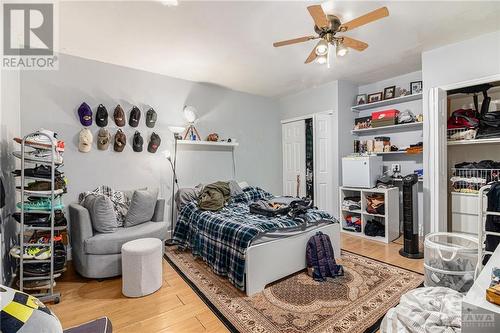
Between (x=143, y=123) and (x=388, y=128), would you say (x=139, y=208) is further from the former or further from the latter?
(x=388, y=128)

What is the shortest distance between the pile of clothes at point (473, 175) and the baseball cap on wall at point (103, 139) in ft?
15.1

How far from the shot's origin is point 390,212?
145 inches

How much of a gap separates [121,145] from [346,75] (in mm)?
3681

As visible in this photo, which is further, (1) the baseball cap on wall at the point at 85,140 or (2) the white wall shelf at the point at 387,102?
(2) the white wall shelf at the point at 387,102

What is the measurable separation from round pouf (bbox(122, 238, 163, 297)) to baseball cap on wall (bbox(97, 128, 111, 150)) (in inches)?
66.0

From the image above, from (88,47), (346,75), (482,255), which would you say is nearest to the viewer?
(482,255)

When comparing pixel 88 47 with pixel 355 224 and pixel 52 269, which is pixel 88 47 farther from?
pixel 355 224

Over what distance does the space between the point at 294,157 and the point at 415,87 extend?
231 cm

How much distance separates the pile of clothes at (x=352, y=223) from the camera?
4040mm

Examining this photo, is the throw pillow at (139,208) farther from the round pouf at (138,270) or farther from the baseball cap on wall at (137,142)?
the baseball cap on wall at (137,142)

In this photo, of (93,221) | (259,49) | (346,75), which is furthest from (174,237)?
(346,75)

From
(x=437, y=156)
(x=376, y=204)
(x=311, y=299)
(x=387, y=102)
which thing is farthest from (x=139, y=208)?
(x=387, y=102)

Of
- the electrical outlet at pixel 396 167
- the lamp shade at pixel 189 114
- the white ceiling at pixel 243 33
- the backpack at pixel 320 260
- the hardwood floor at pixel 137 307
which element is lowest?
the hardwood floor at pixel 137 307

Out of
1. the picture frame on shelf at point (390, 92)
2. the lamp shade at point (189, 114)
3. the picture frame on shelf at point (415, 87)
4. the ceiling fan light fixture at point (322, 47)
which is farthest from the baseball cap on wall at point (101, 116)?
the picture frame on shelf at point (415, 87)
